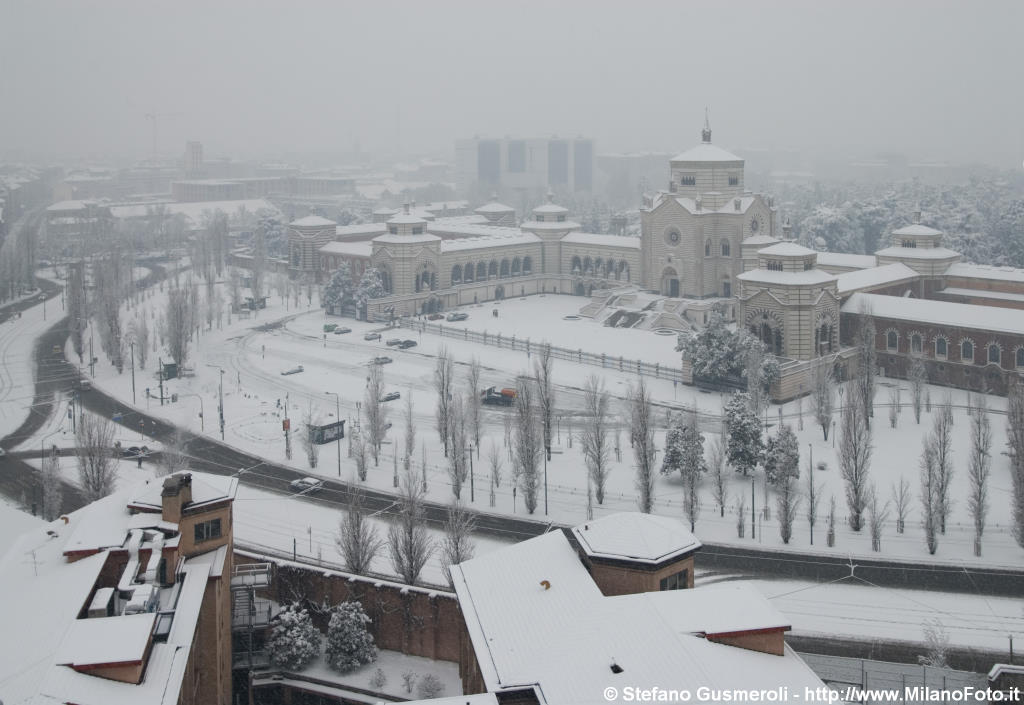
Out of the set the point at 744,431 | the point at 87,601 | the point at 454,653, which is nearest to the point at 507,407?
the point at 744,431

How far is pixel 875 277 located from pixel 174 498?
130 feet

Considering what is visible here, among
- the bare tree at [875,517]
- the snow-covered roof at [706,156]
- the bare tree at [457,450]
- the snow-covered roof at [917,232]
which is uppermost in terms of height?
the snow-covered roof at [706,156]

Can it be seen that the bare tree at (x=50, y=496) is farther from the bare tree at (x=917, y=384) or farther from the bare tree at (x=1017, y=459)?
the bare tree at (x=917, y=384)

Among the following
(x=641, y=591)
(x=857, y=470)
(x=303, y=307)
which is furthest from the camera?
(x=303, y=307)

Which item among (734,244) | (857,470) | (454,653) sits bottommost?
(454,653)

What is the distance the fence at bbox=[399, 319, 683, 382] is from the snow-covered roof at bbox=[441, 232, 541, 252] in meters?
8.88

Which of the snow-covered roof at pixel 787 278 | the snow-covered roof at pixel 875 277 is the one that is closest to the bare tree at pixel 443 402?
the snow-covered roof at pixel 787 278

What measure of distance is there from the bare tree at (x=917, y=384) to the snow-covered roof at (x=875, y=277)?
5.67m

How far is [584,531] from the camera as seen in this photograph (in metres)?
22.5

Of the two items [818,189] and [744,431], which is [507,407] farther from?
[818,189]

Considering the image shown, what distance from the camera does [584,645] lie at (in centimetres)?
1809

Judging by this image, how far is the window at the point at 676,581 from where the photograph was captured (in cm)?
2162

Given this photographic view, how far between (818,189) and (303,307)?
80554mm

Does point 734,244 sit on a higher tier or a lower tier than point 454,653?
higher
